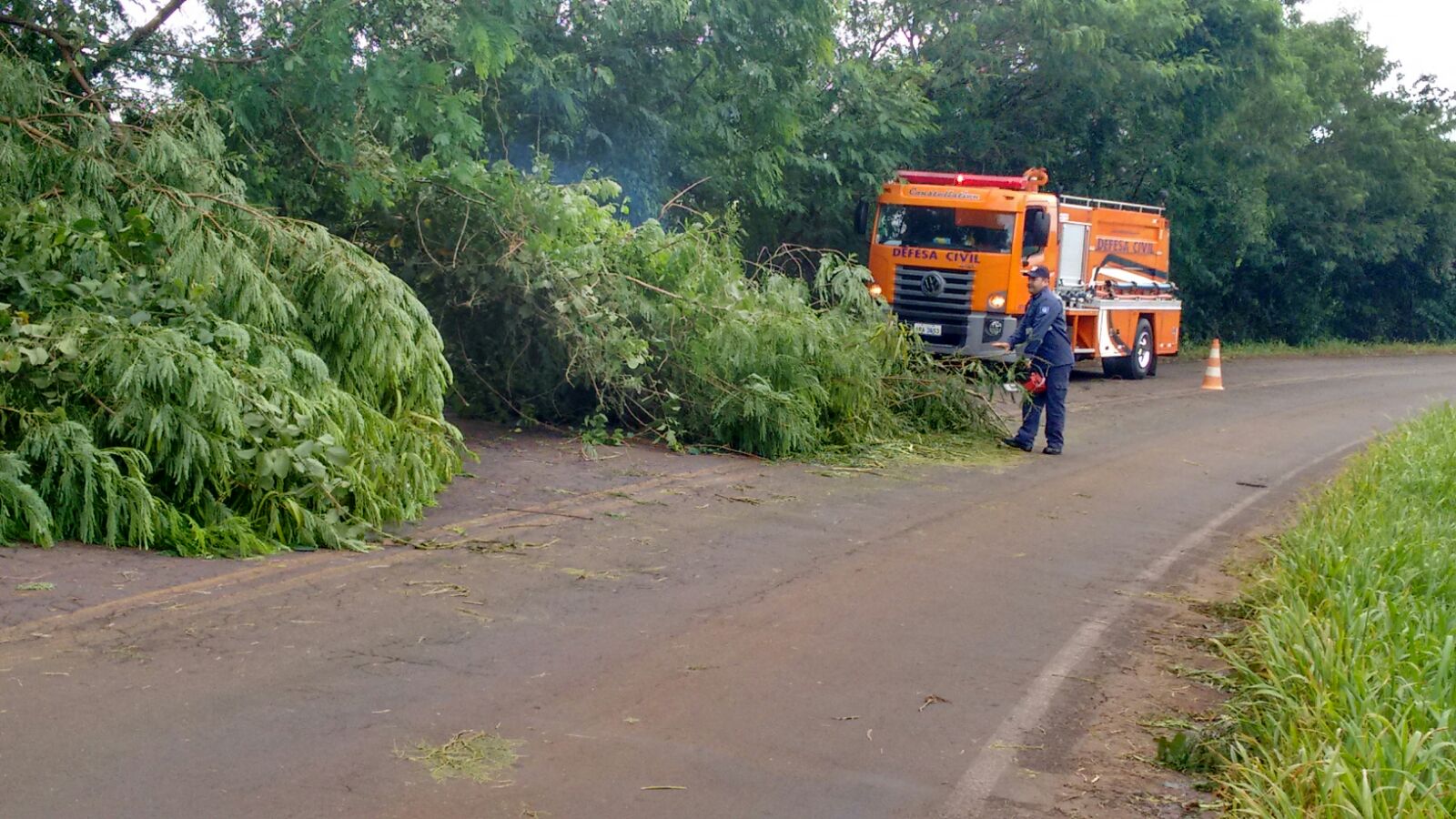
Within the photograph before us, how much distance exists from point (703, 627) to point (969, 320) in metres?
14.5

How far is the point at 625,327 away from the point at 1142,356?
14963 millimetres

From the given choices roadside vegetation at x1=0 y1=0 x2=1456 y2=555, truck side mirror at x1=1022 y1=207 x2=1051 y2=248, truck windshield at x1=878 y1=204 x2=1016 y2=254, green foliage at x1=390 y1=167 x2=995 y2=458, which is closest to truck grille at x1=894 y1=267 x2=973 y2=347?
truck windshield at x1=878 y1=204 x2=1016 y2=254

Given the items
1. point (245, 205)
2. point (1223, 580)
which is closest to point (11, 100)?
point (245, 205)

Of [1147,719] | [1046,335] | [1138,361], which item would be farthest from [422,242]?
[1138,361]

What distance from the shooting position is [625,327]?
12008mm

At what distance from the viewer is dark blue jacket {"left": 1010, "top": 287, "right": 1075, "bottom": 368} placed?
13938 mm

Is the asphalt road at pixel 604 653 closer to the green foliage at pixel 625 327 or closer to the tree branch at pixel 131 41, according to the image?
the green foliage at pixel 625 327

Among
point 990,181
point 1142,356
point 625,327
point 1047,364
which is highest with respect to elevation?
point 990,181

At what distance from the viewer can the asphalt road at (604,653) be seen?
468 centimetres

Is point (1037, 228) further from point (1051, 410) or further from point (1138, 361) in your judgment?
point (1051, 410)

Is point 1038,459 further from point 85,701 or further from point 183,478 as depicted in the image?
point 85,701

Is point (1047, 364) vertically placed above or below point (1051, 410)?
above

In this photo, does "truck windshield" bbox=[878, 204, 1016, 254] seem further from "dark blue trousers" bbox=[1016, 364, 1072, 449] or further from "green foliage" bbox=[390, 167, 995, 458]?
"green foliage" bbox=[390, 167, 995, 458]

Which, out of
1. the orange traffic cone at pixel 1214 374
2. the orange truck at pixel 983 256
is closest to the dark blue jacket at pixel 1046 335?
the orange truck at pixel 983 256
